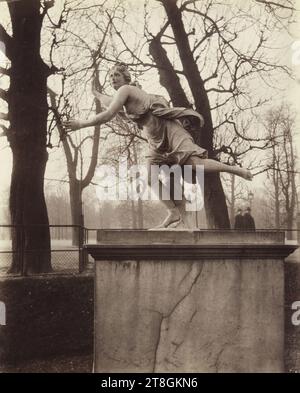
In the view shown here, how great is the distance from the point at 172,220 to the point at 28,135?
17.6ft

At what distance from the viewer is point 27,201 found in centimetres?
939

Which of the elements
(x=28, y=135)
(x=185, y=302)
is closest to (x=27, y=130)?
(x=28, y=135)

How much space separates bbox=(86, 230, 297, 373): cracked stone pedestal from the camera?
4.55m

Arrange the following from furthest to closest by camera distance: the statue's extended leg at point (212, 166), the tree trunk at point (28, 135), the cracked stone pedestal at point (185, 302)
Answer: the tree trunk at point (28, 135) < the statue's extended leg at point (212, 166) < the cracked stone pedestal at point (185, 302)

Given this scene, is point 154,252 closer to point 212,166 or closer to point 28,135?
point 212,166

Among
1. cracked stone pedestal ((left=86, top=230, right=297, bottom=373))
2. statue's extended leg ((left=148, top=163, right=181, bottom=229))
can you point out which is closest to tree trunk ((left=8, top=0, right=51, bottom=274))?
statue's extended leg ((left=148, top=163, right=181, bottom=229))

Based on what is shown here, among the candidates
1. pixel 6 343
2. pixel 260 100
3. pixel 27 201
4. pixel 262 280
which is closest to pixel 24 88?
pixel 27 201

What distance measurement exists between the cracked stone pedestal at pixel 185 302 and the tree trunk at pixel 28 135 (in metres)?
5.04

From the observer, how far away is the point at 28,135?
9.54 meters

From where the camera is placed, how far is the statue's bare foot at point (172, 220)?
4996 millimetres

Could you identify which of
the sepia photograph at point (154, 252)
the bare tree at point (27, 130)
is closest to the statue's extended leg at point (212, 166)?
the sepia photograph at point (154, 252)

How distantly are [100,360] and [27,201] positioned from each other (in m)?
5.37

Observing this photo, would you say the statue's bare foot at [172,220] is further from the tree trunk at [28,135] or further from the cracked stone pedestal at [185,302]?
the tree trunk at [28,135]
